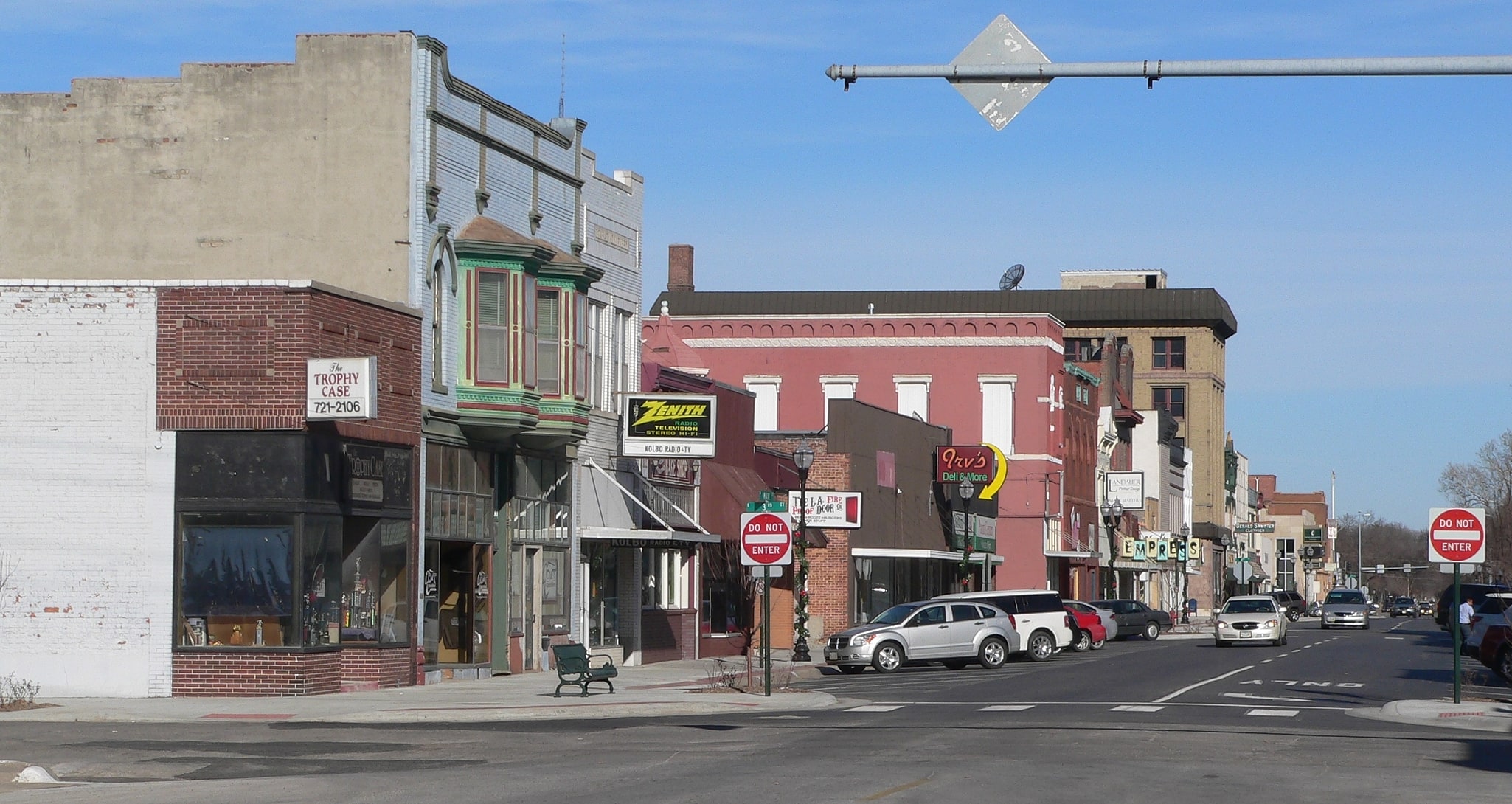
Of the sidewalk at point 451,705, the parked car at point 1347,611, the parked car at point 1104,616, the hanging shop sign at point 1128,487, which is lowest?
the parked car at point 1347,611

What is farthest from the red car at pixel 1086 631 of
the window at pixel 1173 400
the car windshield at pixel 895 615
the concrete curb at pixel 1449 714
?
the window at pixel 1173 400

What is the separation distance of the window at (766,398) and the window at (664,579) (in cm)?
2756

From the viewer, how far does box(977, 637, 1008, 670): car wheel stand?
39469 mm

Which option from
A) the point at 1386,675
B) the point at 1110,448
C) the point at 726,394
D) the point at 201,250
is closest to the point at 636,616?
the point at 726,394

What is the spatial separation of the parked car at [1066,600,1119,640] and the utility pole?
39869mm

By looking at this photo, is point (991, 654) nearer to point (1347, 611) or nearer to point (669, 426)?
point (669, 426)

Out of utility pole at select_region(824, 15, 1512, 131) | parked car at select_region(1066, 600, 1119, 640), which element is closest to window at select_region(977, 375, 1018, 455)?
parked car at select_region(1066, 600, 1119, 640)

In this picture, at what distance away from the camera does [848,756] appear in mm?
18734

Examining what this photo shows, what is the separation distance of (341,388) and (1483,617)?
110 feet

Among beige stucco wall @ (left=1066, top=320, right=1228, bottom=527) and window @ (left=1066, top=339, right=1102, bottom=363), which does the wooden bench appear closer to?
window @ (left=1066, top=339, right=1102, bottom=363)

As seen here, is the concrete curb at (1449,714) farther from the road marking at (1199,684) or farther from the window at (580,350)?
the window at (580,350)

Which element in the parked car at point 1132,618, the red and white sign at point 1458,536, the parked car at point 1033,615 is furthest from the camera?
the parked car at point 1132,618

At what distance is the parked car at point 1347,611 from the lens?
76.3 meters

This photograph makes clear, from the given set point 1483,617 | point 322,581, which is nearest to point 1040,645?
point 1483,617
